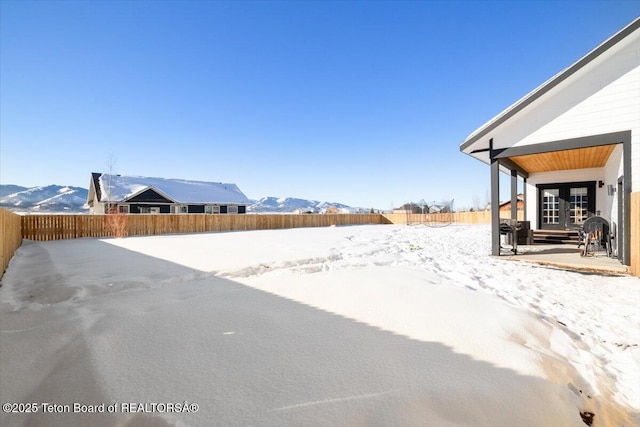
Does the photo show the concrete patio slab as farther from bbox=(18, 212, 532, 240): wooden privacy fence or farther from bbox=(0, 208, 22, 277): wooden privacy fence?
bbox=(18, 212, 532, 240): wooden privacy fence

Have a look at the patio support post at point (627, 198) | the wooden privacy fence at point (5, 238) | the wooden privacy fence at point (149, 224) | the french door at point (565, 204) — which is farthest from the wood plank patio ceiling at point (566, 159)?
the wooden privacy fence at point (5, 238)

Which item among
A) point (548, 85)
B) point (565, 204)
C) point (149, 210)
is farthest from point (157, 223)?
point (565, 204)

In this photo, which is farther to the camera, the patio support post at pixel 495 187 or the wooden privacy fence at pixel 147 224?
the wooden privacy fence at pixel 147 224

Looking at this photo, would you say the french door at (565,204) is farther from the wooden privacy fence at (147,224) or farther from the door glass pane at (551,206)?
the wooden privacy fence at (147,224)

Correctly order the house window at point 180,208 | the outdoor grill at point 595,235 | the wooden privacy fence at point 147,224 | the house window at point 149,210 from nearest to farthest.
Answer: the outdoor grill at point 595,235
the wooden privacy fence at point 147,224
the house window at point 149,210
the house window at point 180,208

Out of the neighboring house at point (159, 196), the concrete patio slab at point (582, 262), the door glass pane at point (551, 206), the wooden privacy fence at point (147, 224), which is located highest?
the neighboring house at point (159, 196)

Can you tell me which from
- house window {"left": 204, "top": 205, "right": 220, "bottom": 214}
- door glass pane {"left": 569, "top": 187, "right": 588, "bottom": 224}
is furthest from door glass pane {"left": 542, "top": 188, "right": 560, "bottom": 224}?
house window {"left": 204, "top": 205, "right": 220, "bottom": 214}

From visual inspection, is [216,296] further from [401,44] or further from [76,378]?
[401,44]

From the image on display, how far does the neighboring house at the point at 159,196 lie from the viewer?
23.3 meters

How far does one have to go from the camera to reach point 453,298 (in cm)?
384

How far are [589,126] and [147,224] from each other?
18103 mm

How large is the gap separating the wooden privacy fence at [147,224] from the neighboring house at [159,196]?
8.19m

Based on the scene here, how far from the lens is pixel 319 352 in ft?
7.79

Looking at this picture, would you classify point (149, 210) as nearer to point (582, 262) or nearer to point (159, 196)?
point (159, 196)
